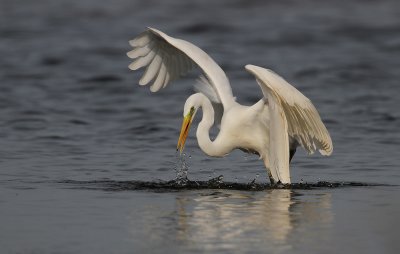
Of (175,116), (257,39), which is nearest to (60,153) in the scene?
(175,116)

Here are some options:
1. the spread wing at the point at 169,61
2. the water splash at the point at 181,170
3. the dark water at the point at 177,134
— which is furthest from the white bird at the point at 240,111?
the dark water at the point at 177,134

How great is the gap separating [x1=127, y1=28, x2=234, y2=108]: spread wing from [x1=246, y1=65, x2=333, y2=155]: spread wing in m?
1.14

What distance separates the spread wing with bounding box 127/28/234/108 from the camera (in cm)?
1128

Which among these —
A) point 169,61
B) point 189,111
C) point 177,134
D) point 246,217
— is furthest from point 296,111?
point 177,134

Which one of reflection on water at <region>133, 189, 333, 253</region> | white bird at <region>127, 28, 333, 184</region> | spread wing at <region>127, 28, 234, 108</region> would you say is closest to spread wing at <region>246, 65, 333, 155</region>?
white bird at <region>127, 28, 333, 184</region>

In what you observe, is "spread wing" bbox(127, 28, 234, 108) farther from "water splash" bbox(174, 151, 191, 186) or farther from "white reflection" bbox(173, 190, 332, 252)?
"white reflection" bbox(173, 190, 332, 252)

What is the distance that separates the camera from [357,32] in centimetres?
2500

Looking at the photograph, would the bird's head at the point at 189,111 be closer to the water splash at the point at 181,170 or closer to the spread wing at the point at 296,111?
the water splash at the point at 181,170

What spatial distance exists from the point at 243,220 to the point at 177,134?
20.1ft

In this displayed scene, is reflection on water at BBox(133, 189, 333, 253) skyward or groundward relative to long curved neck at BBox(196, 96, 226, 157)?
groundward

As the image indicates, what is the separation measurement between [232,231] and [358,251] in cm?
107

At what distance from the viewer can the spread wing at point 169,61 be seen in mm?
11281

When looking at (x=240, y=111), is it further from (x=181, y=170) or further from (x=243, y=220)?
(x=243, y=220)

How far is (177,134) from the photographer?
14812mm
